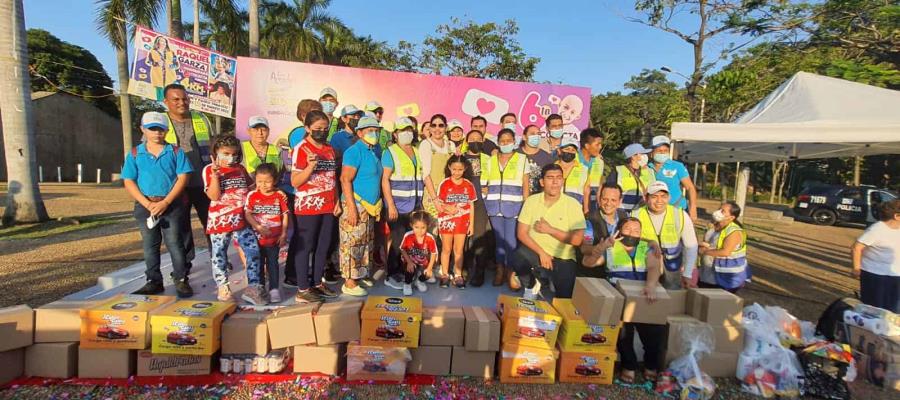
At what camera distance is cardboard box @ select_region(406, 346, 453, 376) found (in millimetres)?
2857

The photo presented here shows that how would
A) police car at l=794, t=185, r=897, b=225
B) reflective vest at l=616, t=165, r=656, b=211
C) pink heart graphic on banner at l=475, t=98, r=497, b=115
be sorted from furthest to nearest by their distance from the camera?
police car at l=794, t=185, r=897, b=225 < pink heart graphic on banner at l=475, t=98, r=497, b=115 < reflective vest at l=616, t=165, r=656, b=211

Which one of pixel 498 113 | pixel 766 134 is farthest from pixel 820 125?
pixel 498 113

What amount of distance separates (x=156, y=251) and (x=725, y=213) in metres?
5.31

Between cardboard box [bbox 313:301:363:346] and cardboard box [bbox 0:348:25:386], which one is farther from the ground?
cardboard box [bbox 313:301:363:346]

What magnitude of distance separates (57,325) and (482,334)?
110 inches

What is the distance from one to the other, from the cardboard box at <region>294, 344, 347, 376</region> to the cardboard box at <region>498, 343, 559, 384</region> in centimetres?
116

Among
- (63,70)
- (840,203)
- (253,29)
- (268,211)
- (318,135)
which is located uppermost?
(63,70)

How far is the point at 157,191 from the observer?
336 cm

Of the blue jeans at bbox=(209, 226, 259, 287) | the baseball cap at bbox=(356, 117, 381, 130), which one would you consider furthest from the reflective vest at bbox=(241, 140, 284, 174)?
the baseball cap at bbox=(356, 117, 381, 130)

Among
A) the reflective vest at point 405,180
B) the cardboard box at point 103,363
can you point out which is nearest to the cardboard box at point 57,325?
the cardboard box at point 103,363

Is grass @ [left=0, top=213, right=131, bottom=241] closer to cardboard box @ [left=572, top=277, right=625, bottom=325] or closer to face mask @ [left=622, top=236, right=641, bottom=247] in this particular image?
cardboard box @ [left=572, top=277, right=625, bottom=325]

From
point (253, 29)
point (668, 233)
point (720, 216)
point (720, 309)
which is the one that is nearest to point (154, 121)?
point (668, 233)

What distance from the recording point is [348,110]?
4164 millimetres

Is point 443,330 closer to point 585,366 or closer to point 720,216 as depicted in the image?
point 585,366
